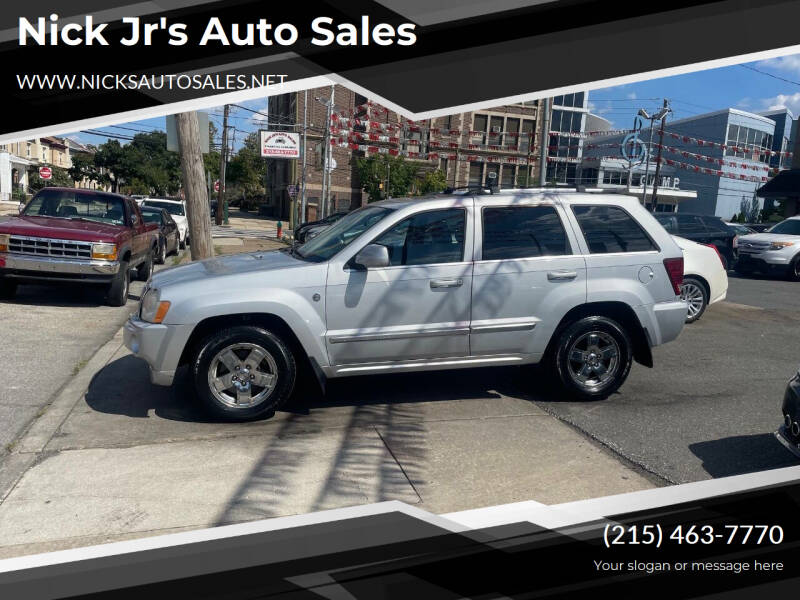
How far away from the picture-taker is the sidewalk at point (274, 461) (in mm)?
3912

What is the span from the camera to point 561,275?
584 centimetres

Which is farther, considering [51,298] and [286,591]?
[51,298]

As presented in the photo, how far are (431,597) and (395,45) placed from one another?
86.9ft

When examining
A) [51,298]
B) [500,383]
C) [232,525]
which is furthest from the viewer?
[51,298]

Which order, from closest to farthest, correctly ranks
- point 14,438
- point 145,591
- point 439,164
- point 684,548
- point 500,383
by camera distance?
point 145,591, point 684,548, point 14,438, point 500,383, point 439,164

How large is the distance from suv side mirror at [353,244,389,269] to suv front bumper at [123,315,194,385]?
1412 mm

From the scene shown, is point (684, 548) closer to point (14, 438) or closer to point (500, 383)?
point (500, 383)

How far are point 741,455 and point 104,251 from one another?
27.5ft

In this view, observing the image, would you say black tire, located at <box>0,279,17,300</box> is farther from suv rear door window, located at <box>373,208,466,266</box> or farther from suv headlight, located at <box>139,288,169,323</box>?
suv rear door window, located at <box>373,208,466,266</box>

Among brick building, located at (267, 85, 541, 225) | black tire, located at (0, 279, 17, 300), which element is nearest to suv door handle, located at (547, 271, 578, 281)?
black tire, located at (0, 279, 17, 300)

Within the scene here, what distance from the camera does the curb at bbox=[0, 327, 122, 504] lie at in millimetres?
4387

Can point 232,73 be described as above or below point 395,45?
below

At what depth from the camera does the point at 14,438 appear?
498cm

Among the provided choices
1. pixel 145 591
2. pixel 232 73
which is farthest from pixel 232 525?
pixel 232 73
